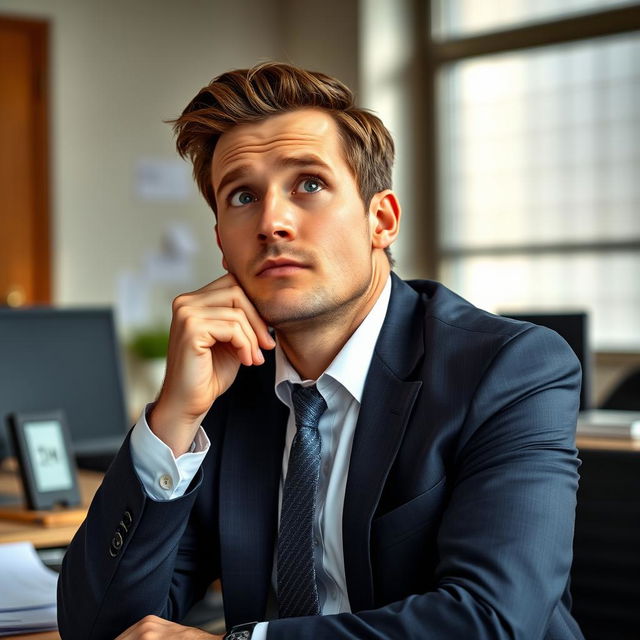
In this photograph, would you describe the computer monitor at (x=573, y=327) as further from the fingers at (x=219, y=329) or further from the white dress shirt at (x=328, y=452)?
the fingers at (x=219, y=329)

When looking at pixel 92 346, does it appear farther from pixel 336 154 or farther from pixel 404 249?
pixel 404 249

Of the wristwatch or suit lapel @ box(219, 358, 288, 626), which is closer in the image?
the wristwatch

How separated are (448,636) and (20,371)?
A: 1.72 meters

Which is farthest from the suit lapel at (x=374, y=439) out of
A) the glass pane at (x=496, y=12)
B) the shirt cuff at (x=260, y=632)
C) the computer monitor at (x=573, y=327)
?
the glass pane at (x=496, y=12)

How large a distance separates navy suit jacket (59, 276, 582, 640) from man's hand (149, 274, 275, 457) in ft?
0.29

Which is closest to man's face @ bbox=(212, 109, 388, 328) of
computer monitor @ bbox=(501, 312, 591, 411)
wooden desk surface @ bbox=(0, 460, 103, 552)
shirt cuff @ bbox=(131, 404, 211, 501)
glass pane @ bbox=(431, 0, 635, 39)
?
shirt cuff @ bbox=(131, 404, 211, 501)

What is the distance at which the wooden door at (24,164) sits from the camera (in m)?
5.48

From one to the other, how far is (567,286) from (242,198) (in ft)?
14.6

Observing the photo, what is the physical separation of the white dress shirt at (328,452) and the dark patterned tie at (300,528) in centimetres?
3

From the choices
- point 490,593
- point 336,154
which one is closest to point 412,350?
point 336,154

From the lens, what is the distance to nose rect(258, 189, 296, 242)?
4.91 feet

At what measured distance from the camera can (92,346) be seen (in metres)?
2.82

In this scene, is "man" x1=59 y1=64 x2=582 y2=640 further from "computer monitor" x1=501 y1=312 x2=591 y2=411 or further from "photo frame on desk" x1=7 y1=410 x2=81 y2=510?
"computer monitor" x1=501 y1=312 x2=591 y2=411

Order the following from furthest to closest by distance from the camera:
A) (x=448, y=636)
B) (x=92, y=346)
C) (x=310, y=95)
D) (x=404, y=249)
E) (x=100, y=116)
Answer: (x=404, y=249) → (x=100, y=116) → (x=92, y=346) → (x=310, y=95) → (x=448, y=636)
